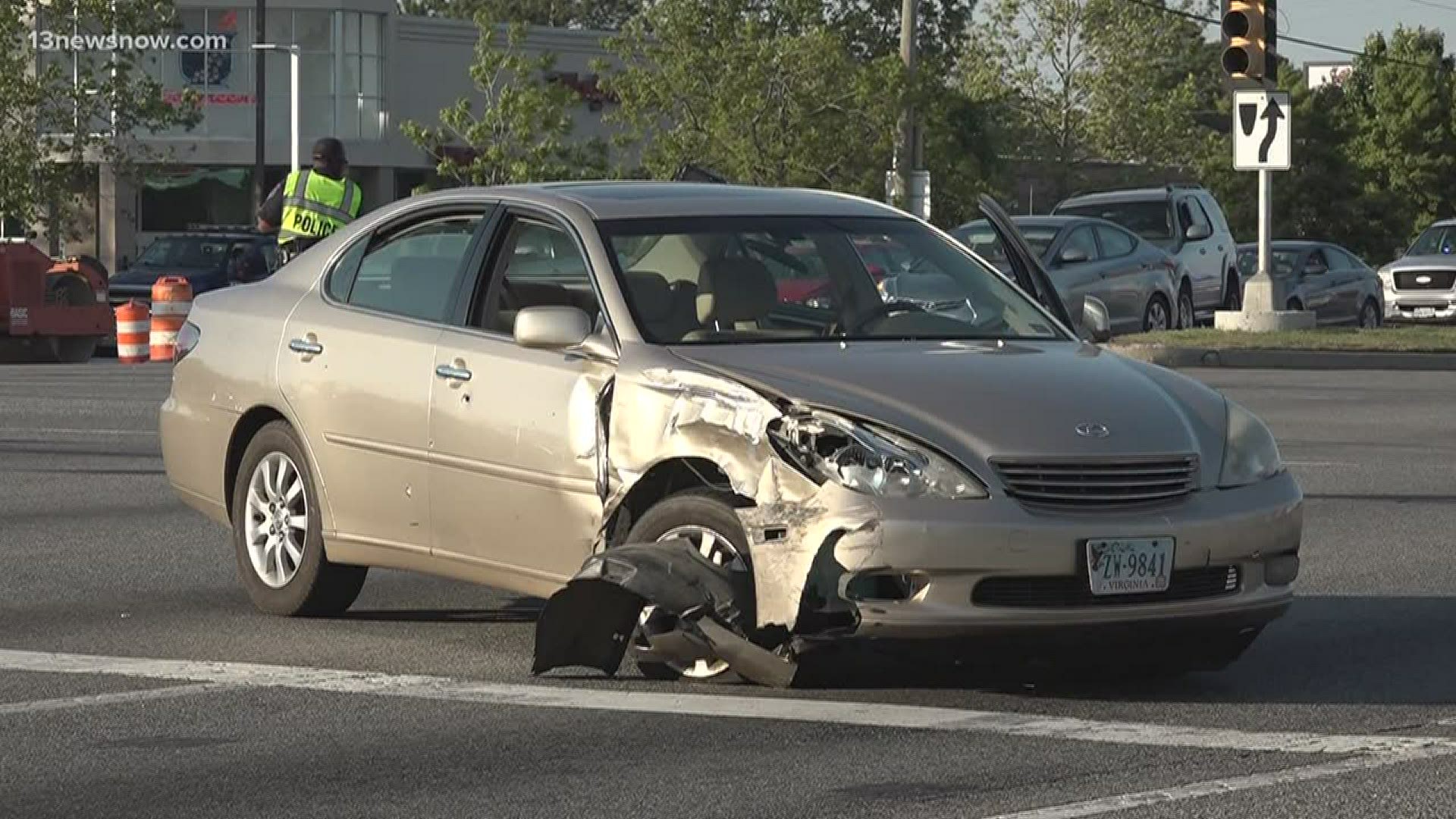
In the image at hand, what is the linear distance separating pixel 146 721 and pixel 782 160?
3931cm

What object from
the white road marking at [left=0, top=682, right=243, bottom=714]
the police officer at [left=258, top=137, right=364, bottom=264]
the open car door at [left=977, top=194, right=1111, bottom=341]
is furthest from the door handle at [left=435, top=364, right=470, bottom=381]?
the police officer at [left=258, top=137, right=364, bottom=264]

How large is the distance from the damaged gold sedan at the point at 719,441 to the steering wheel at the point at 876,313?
0.01 meters

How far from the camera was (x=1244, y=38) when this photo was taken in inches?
1009

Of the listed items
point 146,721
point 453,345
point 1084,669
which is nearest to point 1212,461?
point 1084,669

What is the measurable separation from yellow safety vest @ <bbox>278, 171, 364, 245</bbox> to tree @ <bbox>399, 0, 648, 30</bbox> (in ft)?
333

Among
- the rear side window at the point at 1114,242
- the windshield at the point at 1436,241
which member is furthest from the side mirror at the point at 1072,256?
the windshield at the point at 1436,241

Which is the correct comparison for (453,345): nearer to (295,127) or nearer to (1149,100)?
(295,127)

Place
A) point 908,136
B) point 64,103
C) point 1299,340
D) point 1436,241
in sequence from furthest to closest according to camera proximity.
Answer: point 64,103 → point 1436,241 → point 908,136 → point 1299,340

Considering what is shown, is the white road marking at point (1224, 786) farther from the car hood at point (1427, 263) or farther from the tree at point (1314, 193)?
the tree at point (1314, 193)

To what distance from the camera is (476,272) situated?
30.7 ft

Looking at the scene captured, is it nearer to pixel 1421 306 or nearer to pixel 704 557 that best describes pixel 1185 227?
pixel 1421 306

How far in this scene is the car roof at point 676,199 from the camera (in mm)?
9266

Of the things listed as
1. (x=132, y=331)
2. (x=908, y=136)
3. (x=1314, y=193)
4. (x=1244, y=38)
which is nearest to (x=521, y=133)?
(x=908, y=136)

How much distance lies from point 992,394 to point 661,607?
1.16m
